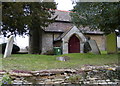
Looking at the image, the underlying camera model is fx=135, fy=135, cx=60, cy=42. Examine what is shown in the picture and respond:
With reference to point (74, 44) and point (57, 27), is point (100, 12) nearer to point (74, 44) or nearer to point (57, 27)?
point (74, 44)

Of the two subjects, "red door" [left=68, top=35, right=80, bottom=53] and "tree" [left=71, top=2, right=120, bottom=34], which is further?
"red door" [left=68, top=35, right=80, bottom=53]

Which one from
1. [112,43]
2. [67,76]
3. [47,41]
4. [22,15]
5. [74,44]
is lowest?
[67,76]

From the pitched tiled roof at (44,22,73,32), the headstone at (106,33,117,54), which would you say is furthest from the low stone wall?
the pitched tiled roof at (44,22,73,32)

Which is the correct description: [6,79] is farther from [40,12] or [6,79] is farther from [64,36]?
[64,36]

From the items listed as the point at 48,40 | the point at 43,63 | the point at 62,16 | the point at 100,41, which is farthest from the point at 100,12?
the point at 100,41

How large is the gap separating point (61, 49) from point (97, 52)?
569cm

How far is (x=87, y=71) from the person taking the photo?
552 cm

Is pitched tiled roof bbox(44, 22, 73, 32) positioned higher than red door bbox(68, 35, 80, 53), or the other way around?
pitched tiled roof bbox(44, 22, 73, 32)

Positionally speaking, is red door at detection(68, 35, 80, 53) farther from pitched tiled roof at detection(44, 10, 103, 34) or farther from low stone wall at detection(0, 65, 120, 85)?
low stone wall at detection(0, 65, 120, 85)

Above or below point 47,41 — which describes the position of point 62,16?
above

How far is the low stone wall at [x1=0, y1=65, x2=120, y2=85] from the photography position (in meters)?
4.86

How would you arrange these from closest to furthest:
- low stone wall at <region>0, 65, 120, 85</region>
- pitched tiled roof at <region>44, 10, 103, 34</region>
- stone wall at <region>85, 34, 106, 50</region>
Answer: low stone wall at <region>0, 65, 120, 85</region> < pitched tiled roof at <region>44, 10, 103, 34</region> < stone wall at <region>85, 34, 106, 50</region>

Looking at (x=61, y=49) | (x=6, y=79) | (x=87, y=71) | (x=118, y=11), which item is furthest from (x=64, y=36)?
(x=6, y=79)

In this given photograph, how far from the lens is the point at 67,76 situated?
514cm
